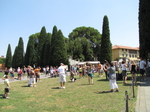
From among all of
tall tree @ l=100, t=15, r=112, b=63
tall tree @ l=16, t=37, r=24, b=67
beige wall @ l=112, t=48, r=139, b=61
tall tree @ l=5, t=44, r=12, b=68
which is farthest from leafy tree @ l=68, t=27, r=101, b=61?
tall tree @ l=5, t=44, r=12, b=68

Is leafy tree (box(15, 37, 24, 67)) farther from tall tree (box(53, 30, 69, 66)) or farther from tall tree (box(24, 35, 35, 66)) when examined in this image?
tall tree (box(53, 30, 69, 66))

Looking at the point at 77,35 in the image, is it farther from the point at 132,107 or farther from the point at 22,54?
the point at 132,107

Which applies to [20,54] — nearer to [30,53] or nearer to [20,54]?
[20,54]

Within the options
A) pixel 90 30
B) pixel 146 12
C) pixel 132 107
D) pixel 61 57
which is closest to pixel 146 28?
pixel 146 12

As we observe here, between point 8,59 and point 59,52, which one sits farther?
point 8,59

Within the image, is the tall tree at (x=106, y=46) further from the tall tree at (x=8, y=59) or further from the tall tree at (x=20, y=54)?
the tall tree at (x=8, y=59)

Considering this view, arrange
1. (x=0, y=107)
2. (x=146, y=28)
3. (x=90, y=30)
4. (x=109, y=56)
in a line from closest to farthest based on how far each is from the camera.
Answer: (x=0, y=107) < (x=146, y=28) < (x=109, y=56) < (x=90, y=30)

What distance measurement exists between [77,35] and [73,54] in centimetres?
892

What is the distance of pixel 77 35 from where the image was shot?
196ft

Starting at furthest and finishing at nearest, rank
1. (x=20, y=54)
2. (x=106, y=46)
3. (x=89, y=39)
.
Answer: (x=89, y=39), (x=20, y=54), (x=106, y=46)

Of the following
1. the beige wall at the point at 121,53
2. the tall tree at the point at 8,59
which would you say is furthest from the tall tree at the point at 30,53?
the beige wall at the point at 121,53

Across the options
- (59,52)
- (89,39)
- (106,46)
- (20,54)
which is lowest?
(59,52)

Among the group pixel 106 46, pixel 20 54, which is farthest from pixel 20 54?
pixel 106 46

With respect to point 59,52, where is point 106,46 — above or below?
above
